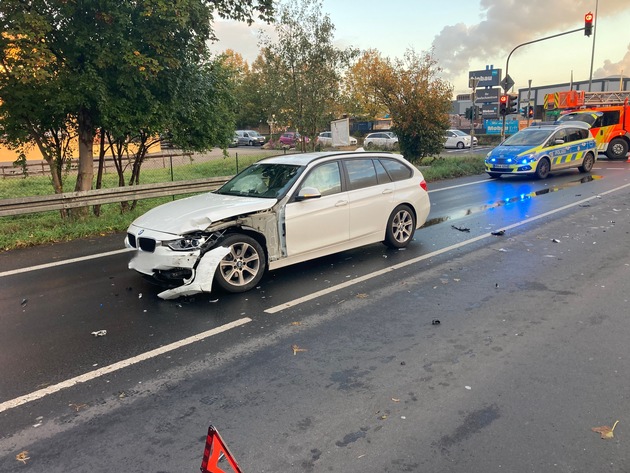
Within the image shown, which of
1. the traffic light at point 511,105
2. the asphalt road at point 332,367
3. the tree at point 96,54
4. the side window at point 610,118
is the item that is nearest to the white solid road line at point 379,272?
the asphalt road at point 332,367

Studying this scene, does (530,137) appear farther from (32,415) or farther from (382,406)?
(32,415)

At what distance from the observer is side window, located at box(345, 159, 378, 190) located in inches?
291

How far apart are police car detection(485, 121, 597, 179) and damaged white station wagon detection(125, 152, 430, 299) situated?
10491 millimetres

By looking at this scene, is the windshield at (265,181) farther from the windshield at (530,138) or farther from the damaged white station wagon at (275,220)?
the windshield at (530,138)

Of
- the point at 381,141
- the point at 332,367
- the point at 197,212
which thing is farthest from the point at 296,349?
the point at 381,141

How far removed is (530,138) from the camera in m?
18.0

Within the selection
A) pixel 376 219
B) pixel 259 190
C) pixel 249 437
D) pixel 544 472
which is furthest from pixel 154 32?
pixel 544 472

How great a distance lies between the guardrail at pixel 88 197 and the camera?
9.62 meters

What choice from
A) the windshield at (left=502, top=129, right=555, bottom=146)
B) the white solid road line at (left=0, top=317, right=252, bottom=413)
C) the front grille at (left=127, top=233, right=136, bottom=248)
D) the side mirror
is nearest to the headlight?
the front grille at (left=127, top=233, right=136, bottom=248)

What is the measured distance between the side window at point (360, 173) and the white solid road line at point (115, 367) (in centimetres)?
300

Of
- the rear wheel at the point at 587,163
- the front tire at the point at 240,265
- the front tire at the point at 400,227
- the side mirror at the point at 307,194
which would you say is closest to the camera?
the front tire at the point at 240,265

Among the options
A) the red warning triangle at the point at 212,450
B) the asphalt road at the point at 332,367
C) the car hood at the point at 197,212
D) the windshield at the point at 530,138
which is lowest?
the asphalt road at the point at 332,367

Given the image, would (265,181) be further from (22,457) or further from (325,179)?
(22,457)

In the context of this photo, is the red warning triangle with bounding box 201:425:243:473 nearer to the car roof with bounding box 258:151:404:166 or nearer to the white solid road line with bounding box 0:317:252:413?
the white solid road line with bounding box 0:317:252:413
